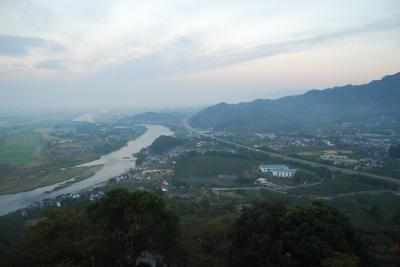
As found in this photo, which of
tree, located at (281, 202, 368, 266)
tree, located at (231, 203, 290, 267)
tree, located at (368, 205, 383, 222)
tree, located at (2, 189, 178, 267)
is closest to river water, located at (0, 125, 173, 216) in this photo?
tree, located at (2, 189, 178, 267)

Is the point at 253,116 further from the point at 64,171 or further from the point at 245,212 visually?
the point at 245,212

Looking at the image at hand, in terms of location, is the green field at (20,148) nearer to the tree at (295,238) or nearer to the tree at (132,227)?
the tree at (132,227)

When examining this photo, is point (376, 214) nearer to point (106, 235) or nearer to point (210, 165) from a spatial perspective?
point (106, 235)

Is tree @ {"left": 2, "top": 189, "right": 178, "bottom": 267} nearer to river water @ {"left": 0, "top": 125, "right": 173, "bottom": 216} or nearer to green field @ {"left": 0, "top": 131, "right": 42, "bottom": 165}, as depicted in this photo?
river water @ {"left": 0, "top": 125, "right": 173, "bottom": 216}

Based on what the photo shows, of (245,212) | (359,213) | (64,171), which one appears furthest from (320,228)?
(64,171)

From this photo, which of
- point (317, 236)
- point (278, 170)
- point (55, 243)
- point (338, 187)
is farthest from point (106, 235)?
point (278, 170)

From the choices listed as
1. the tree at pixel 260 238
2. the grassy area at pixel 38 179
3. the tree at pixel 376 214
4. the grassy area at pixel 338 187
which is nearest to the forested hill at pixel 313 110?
the grassy area at pixel 38 179
